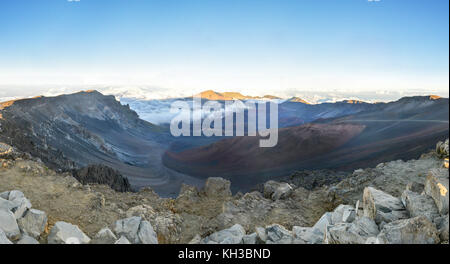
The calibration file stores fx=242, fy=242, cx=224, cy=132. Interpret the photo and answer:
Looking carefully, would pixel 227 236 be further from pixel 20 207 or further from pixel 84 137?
pixel 84 137

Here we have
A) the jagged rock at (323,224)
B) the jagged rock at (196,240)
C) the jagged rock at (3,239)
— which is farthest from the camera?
the jagged rock at (196,240)

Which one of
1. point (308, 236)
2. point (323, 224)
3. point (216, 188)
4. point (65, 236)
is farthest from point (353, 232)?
point (216, 188)

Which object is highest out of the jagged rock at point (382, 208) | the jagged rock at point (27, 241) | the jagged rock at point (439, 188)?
the jagged rock at point (439, 188)

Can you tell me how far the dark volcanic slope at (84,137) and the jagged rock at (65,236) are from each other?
18.2 m

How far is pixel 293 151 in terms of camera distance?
3847 cm

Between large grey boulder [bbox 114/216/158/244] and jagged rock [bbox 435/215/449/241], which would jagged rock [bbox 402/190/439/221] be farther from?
large grey boulder [bbox 114/216/158/244]

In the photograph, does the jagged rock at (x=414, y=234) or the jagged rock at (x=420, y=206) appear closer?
the jagged rock at (x=414, y=234)

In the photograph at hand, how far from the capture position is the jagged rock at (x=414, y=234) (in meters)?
4.01

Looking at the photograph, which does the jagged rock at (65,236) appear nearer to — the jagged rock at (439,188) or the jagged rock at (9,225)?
the jagged rock at (9,225)

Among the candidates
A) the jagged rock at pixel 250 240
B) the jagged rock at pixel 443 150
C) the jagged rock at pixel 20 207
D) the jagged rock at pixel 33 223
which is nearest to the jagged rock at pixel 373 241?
the jagged rock at pixel 250 240

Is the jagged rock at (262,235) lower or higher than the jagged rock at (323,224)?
lower

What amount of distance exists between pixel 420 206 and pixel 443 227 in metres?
0.79

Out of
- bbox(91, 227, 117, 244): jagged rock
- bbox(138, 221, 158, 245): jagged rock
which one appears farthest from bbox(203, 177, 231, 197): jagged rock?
bbox(91, 227, 117, 244): jagged rock

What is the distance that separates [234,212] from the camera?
7.56 metres
